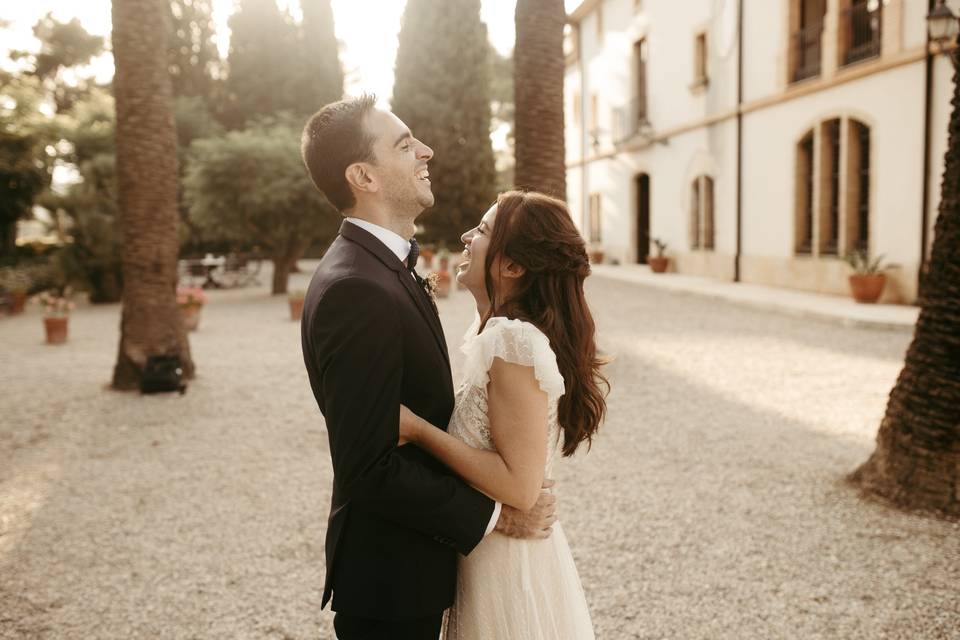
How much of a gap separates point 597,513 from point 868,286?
10969 millimetres

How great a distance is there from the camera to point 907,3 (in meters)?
13.5

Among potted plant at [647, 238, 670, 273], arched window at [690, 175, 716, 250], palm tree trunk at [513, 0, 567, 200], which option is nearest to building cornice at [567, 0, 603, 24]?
arched window at [690, 175, 716, 250]

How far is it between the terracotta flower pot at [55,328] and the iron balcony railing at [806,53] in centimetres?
1479

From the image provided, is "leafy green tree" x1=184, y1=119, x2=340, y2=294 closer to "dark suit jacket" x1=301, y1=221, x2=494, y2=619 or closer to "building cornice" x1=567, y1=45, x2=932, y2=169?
"building cornice" x1=567, y1=45, x2=932, y2=169

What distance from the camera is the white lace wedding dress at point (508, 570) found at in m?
1.80

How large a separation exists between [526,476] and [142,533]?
3.67 m

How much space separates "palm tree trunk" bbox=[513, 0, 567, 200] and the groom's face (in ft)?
21.4

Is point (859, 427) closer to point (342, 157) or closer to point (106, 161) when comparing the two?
point (342, 157)

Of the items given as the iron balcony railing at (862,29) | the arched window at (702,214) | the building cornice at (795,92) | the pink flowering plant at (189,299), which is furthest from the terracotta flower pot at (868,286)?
the pink flowering plant at (189,299)

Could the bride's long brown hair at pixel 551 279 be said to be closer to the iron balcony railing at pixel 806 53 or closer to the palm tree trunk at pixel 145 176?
the palm tree trunk at pixel 145 176

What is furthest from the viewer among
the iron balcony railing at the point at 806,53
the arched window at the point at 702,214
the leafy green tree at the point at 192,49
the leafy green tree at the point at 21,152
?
the leafy green tree at the point at 192,49

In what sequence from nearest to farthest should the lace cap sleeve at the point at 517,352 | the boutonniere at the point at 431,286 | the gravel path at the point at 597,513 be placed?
the lace cap sleeve at the point at 517,352 → the boutonniere at the point at 431,286 → the gravel path at the point at 597,513

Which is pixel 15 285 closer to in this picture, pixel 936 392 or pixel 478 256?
pixel 936 392

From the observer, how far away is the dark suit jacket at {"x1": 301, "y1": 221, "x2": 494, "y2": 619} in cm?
165
